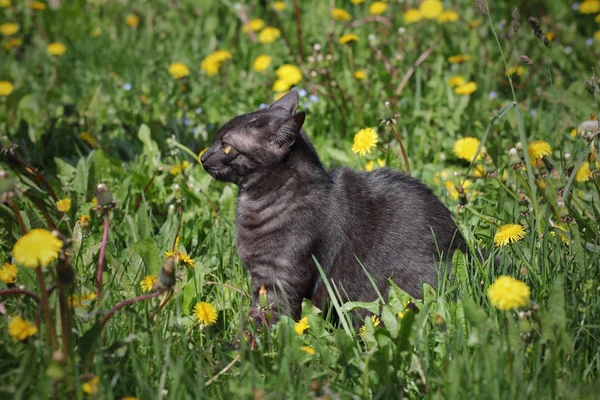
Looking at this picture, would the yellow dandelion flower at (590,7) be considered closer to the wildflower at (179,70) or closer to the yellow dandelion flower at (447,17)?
the yellow dandelion flower at (447,17)

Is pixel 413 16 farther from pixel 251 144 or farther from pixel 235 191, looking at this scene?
pixel 251 144

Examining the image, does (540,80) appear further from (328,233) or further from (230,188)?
(328,233)

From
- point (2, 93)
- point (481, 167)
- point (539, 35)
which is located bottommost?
point (481, 167)

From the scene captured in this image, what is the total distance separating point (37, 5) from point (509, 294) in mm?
5453

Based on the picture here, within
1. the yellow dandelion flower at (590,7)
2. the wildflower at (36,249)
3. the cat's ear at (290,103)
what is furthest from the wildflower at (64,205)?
the yellow dandelion flower at (590,7)

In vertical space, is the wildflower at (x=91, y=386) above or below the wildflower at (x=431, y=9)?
below

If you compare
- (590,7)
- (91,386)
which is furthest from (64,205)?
(590,7)

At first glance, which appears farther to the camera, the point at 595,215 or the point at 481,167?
the point at 481,167

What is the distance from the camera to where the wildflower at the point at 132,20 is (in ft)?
22.3

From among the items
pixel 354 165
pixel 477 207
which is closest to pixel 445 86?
pixel 354 165

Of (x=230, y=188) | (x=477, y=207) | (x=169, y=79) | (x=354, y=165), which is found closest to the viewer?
(x=477, y=207)

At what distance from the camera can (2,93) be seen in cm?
498

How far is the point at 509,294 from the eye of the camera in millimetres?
2246

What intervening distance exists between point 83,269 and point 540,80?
3.81m
